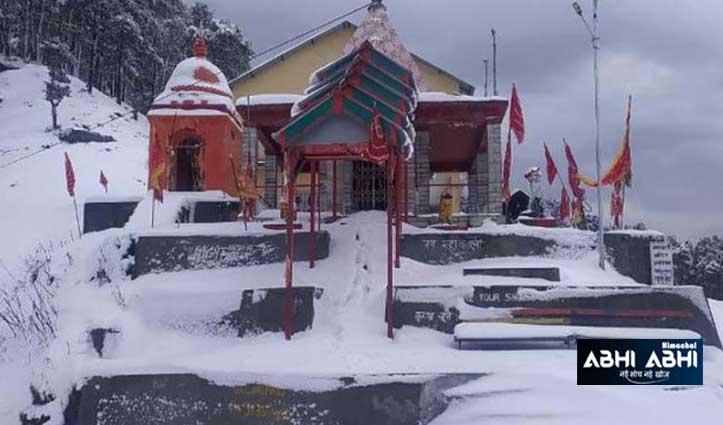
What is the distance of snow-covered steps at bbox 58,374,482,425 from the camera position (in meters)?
8.69

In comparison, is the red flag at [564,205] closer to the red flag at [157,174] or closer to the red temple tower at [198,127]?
the red temple tower at [198,127]

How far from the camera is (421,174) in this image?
56.7 ft

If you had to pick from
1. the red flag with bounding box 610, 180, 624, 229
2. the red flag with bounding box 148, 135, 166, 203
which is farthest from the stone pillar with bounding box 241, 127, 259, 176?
the red flag with bounding box 610, 180, 624, 229

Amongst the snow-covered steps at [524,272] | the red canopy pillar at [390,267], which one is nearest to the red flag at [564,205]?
the snow-covered steps at [524,272]

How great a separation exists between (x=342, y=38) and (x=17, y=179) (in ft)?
57.1

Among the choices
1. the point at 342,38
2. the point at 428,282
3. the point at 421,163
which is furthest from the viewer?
the point at 342,38

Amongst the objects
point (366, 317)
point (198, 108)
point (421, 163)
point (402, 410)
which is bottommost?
point (402, 410)

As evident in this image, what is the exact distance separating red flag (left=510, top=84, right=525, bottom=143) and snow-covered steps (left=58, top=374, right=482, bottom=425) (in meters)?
8.16

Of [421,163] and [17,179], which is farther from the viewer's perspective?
[17,179]

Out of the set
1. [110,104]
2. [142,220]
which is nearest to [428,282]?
[142,220]

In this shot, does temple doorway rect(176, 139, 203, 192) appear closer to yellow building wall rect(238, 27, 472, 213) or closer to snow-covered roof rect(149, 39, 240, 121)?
snow-covered roof rect(149, 39, 240, 121)

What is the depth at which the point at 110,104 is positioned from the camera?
47594mm

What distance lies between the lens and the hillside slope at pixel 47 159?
83.3 feet

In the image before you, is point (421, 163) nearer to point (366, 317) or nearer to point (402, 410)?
point (366, 317)
